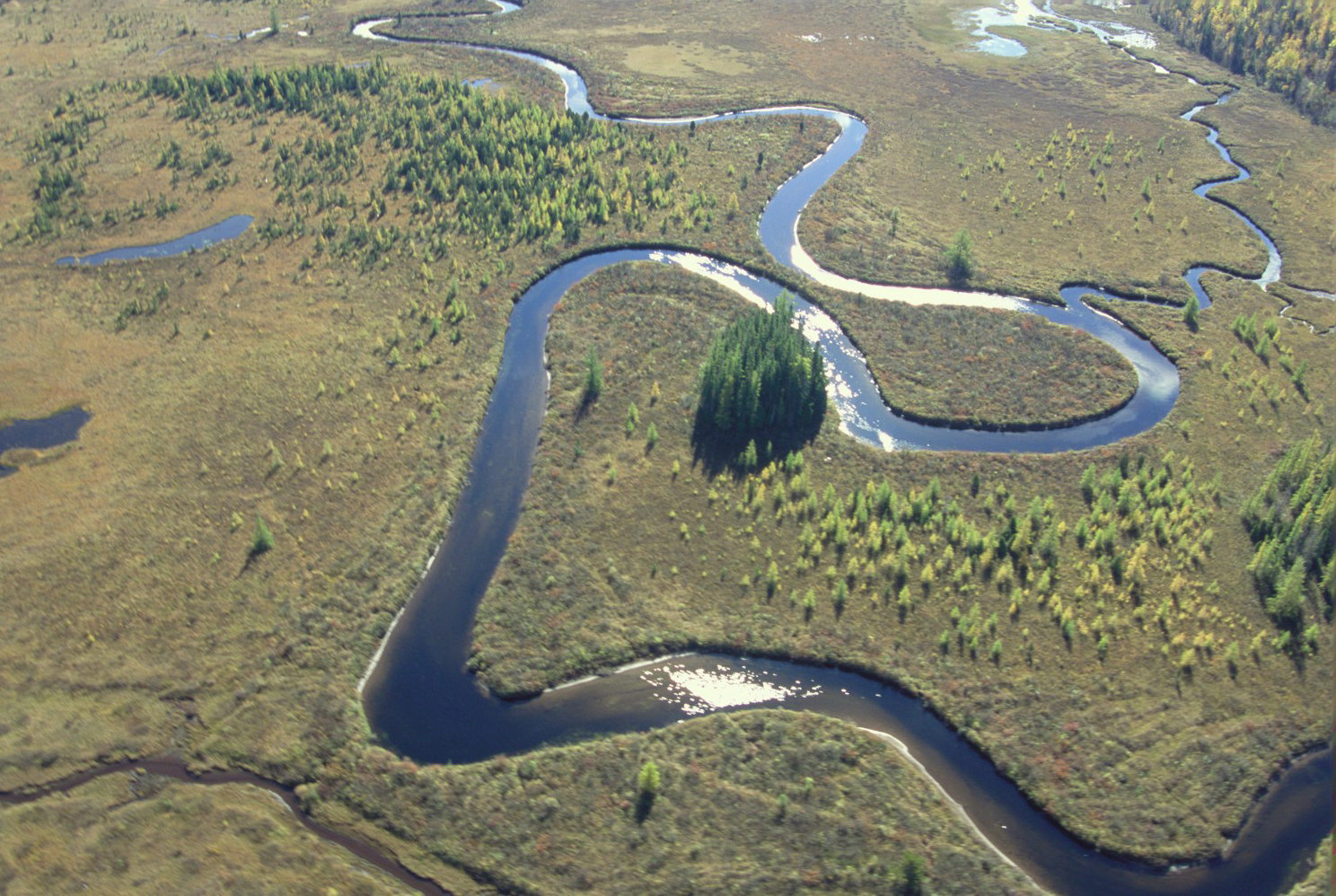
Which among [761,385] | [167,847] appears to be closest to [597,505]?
[761,385]

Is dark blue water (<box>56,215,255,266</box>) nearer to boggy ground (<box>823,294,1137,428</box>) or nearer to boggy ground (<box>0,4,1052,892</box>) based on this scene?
boggy ground (<box>0,4,1052,892</box>)

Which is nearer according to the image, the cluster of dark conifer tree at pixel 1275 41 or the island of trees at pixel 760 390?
the island of trees at pixel 760 390

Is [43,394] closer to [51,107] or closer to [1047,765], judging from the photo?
[51,107]

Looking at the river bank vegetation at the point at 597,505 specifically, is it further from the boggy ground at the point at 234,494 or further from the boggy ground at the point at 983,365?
the boggy ground at the point at 983,365

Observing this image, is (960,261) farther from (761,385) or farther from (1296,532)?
(1296,532)

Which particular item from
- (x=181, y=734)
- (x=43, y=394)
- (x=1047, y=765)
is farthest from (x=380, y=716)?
(x=43, y=394)

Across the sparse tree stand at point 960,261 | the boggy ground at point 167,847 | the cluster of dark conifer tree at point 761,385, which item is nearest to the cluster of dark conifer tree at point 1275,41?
the sparse tree stand at point 960,261
